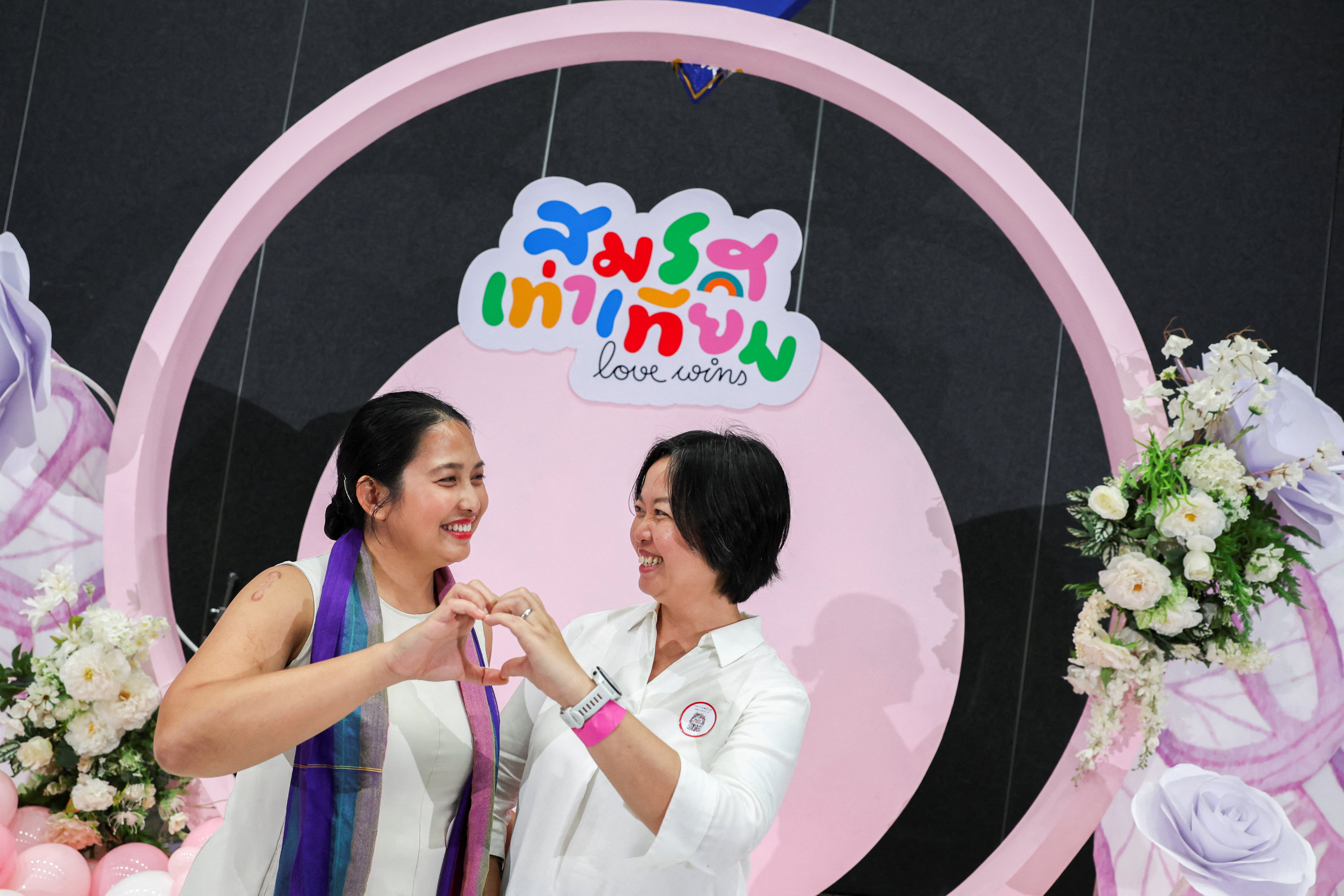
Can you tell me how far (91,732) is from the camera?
2.82 metres

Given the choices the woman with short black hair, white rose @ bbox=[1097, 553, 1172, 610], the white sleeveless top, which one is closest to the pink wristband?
the woman with short black hair

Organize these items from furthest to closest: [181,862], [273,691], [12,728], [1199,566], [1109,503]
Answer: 1. [12,728]
2. [181,862]
3. [1109,503]
4. [1199,566]
5. [273,691]

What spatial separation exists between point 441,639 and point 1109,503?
67.6 inches

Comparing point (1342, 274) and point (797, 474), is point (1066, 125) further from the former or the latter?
point (797, 474)

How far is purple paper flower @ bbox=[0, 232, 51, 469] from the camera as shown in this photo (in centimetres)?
305

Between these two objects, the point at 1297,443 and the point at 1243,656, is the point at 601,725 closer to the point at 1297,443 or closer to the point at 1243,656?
the point at 1243,656

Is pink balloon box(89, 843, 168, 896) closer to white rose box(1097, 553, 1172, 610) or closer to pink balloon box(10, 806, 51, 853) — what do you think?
pink balloon box(10, 806, 51, 853)

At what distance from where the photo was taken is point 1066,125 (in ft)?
11.3

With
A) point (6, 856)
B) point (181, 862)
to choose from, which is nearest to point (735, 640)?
point (181, 862)

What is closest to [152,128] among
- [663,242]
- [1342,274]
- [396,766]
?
[663,242]

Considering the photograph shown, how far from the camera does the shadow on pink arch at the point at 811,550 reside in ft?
10.1

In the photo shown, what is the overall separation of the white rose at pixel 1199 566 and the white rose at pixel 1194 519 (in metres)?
→ 0.04

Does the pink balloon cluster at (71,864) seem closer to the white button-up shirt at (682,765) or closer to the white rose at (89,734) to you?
the white rose at (89,734)

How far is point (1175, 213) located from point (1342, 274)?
564 millimetres
